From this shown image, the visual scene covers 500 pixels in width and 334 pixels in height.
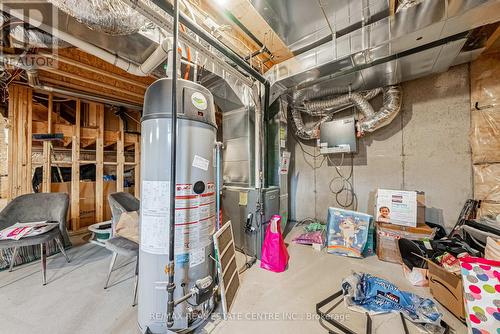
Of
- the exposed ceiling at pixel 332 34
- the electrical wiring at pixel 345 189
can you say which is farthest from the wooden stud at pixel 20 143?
the electrical wiring at pixel 345 189

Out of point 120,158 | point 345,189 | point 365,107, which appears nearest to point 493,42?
point 365,107

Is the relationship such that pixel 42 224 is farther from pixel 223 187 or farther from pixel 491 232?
pixel 491 232

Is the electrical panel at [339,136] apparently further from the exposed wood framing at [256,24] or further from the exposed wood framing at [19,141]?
the exposed wood framing at [19,141]

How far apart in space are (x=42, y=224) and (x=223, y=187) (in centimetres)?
224

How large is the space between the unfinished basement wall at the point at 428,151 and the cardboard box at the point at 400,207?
0.51 m

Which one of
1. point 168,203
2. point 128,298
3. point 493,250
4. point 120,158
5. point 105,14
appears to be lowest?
point 128,298

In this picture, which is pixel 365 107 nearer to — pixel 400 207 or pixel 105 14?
pixel 400 207

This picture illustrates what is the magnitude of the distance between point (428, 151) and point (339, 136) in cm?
125

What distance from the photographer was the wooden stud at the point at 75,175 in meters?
3.20

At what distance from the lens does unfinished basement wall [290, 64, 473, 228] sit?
8.36 feet

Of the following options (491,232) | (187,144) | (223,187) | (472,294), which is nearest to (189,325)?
(187,144)

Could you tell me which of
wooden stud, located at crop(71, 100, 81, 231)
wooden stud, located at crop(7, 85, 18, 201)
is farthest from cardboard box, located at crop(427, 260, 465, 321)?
wooden stud, located at crop(7, 85, 18, 201)

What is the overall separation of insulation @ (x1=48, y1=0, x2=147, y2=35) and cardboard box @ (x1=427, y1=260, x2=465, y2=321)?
320 cm

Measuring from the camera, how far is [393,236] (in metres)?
2.38
